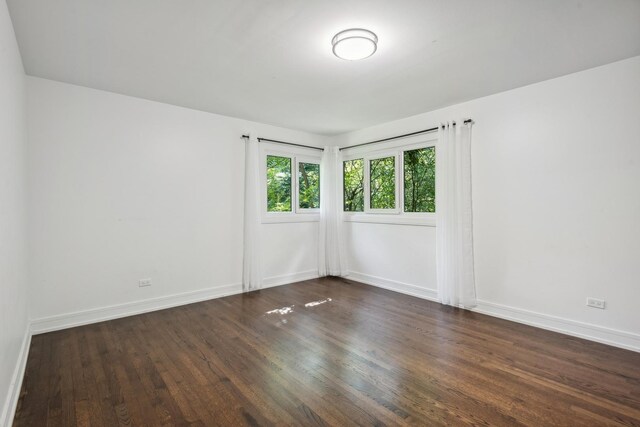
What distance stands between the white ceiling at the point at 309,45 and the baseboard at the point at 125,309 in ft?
8.01

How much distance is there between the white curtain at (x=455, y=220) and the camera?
380 cm

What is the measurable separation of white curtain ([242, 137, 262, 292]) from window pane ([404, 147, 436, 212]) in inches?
88.4

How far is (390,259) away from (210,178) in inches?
115

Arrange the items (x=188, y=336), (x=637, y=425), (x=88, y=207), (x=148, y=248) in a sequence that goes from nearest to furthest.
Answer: (x=637, y=425) → (x=188, y=336) → (x=88, y=207) → (x=148, y=248)

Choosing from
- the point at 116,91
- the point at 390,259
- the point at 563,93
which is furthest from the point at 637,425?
the point at 116,91

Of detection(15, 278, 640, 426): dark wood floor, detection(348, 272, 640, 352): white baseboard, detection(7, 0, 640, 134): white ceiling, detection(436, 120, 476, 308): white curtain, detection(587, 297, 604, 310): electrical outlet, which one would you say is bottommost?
detection(15, 278, 640, 426): dark wood floor

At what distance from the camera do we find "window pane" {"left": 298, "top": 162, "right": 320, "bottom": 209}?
5504 millimetres

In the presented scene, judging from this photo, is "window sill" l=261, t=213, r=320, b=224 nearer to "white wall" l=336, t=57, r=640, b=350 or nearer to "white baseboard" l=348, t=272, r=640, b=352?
"white baseboard" l=348, t=272, r=640, b=352

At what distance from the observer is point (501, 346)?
2840 mm

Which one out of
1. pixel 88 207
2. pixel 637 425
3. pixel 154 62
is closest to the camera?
pixel 637 425

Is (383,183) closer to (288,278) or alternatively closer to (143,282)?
(288,278)

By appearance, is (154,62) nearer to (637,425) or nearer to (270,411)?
(270,411)

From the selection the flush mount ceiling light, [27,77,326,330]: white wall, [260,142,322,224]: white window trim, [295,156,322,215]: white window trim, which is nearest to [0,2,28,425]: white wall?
[27,77,326,330]: white wall

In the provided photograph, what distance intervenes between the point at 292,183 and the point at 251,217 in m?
1.11
